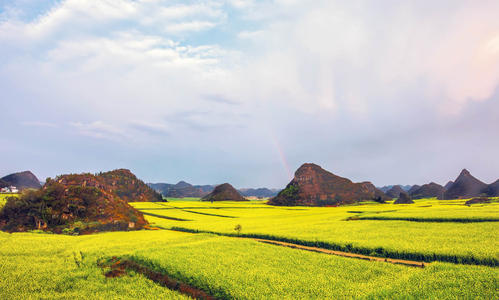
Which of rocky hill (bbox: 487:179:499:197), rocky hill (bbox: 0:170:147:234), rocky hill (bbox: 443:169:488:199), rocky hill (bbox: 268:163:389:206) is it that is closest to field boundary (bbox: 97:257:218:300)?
rocky hill (bbox: 0:170:147:234)

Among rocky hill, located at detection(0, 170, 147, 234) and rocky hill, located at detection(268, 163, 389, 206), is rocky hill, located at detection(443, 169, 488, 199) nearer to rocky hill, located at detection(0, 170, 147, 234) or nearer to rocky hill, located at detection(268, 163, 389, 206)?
rocky hill, located at detection(268, 163, 389, 206)

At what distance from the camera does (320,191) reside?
7625 centimetres

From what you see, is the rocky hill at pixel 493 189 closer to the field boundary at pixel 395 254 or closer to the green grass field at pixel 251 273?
the green grass field at pixel 251 273

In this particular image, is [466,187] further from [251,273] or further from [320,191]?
[251,273]

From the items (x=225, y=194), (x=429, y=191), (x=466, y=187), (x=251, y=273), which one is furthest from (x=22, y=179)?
(x=429, y=191)

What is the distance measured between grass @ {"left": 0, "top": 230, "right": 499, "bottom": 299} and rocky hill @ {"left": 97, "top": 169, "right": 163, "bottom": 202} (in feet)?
199

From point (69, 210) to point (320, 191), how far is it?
216 feet

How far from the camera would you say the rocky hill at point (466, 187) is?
76.9 meters

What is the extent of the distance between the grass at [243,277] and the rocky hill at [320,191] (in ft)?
213

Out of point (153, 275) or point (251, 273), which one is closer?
point (251, 273)

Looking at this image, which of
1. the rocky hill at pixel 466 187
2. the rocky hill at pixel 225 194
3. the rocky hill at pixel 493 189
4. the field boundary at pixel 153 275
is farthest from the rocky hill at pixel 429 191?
the field boundary at pixel 153 275

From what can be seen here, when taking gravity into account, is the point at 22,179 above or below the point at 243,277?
above

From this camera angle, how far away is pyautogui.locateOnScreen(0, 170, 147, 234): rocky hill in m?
21.7

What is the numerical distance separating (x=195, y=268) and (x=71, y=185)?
22109 millimetres
